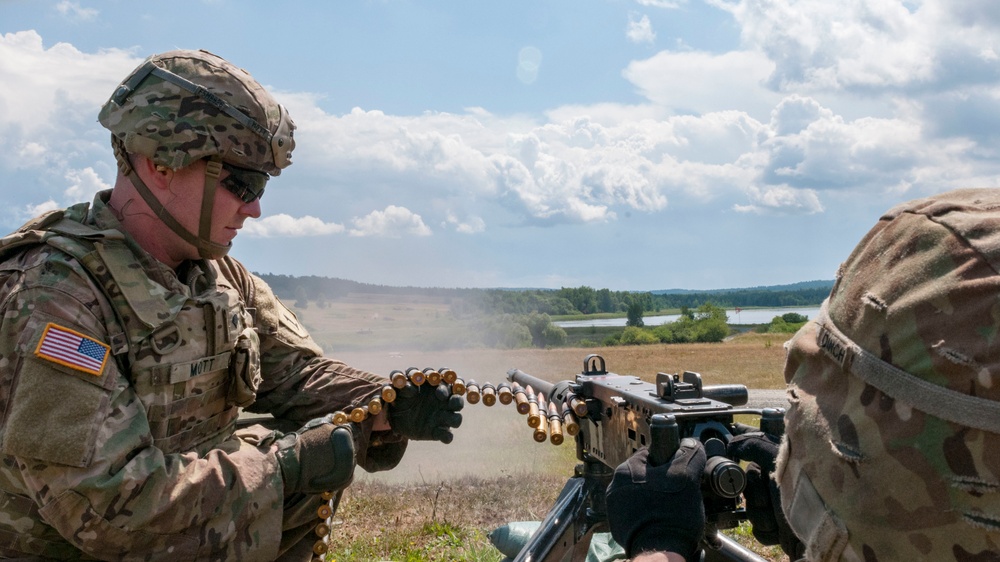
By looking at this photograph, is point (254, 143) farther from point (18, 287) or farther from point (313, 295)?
point (313, 295)

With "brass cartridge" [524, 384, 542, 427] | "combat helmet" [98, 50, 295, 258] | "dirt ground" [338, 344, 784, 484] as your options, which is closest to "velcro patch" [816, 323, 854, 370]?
"brass cartridge" [524, 384, 542, 427]

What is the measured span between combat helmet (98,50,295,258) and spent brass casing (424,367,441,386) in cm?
118

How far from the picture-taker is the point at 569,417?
3996 millimetres

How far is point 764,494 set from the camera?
2691 millimetres

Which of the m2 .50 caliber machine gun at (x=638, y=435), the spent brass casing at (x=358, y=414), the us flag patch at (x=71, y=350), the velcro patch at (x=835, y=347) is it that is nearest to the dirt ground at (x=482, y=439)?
the m2 .50 caliber machine gun at (x=638, y=435)

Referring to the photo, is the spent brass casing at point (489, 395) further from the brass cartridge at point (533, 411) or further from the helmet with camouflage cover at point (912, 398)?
the helmet with camouflage cover at point (912, 398)

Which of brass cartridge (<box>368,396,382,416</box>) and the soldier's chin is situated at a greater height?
the soldier's chin

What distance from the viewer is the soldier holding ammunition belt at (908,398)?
1.53 metres

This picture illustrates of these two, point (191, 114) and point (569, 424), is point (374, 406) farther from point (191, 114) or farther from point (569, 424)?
point (191, 114)

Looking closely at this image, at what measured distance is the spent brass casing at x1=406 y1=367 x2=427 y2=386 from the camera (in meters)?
3.93

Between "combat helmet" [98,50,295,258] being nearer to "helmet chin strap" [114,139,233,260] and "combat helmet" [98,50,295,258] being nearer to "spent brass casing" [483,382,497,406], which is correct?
"helmet chin strap" [114,139,233,260]

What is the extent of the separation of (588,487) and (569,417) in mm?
375

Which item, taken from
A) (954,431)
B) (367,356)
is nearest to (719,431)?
(954,431)

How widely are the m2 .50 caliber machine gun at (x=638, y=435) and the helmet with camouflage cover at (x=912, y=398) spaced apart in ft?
2.42
